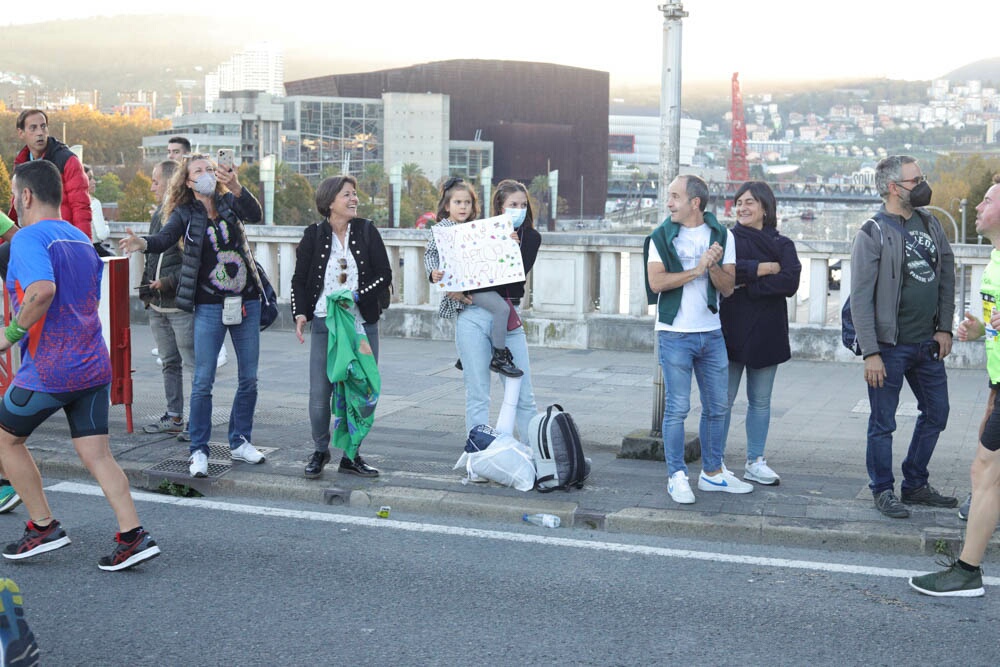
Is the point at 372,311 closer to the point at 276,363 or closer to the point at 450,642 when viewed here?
the point at 450,642

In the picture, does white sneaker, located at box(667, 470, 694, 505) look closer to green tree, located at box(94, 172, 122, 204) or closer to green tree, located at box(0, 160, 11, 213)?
green tree, located at box(0, 160, 11, 213)

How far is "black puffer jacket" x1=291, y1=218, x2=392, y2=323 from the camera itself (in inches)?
290

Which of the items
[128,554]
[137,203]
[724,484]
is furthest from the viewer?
[137,203]

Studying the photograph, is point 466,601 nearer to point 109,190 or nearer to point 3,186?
point 3,186

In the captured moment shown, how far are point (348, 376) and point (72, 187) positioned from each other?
289 cm

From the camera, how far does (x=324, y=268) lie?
7.36 meters

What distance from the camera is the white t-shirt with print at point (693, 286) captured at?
6.79 meters

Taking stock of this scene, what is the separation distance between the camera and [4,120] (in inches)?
6550

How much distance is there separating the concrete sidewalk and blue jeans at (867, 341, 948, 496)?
25 cm

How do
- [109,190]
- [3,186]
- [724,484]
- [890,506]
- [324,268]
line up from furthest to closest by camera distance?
[109,190] → [3,186] → [324,268] → [724,484] → [890,506]

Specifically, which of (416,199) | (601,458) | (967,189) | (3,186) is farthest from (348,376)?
(416,199)

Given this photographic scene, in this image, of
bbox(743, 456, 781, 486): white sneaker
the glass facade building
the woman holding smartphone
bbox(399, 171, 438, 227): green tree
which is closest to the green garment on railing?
the woman holding smartphone

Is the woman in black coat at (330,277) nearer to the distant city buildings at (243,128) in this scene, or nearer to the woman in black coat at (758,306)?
the woman in black coat at (758,306)

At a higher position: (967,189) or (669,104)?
(967,189)
